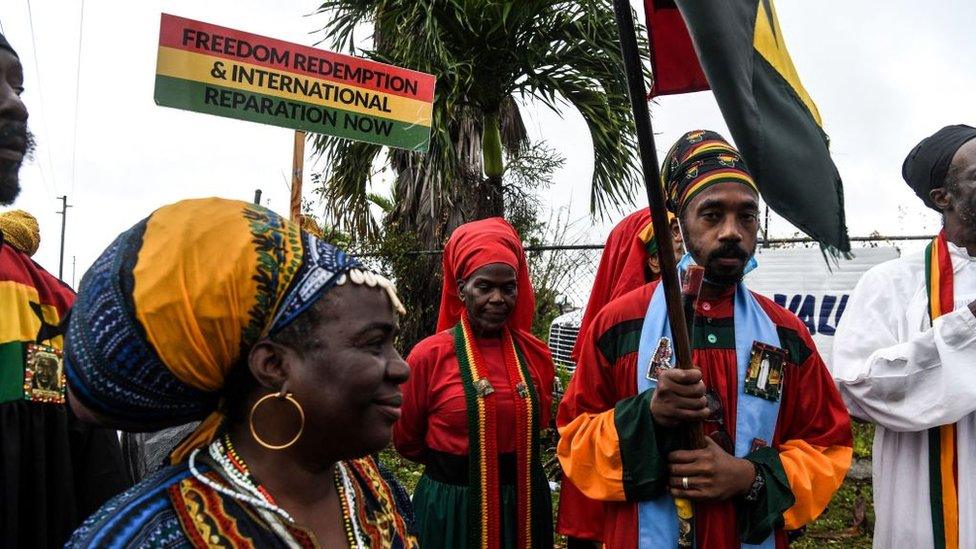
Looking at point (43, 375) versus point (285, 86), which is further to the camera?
point (285, 86)

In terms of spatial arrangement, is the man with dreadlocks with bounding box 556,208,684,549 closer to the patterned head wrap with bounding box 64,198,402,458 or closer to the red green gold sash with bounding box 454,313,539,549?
the red green gold sash with bounding box 454,313,539,549

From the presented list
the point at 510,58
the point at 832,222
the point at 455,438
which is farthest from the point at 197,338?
the point at 510,58

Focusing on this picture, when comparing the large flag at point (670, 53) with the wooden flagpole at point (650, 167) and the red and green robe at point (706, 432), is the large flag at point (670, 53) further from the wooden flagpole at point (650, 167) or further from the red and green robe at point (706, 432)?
the red and green robe at point (706, 432)

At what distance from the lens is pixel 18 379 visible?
1.88 meters

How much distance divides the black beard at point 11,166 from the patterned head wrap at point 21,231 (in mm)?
244

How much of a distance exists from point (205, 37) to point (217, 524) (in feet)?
7.53

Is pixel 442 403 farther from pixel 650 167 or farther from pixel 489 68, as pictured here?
pixel 489 68

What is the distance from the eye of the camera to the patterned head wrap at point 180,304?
123cm

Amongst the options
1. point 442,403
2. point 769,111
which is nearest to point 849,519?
point 442,403

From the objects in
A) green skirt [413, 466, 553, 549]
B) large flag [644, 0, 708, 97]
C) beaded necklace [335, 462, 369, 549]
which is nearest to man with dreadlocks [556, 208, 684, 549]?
green skirt [413, 466, 553, 549]

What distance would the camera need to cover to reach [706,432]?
216cm

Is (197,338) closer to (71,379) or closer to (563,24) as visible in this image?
(71,379)

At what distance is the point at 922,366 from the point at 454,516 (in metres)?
1.81

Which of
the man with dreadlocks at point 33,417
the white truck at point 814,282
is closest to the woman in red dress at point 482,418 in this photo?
the man with dreadlocks at point 33,417
